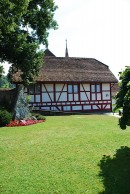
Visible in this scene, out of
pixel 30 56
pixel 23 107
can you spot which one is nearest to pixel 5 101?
pixel 23 107

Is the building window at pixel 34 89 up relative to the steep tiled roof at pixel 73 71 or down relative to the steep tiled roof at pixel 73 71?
down

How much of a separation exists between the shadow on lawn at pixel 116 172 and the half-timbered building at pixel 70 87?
895 inches

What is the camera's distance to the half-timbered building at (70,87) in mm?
33906

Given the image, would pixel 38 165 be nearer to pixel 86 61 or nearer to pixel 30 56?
pixel 30 56

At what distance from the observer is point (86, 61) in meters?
39.5

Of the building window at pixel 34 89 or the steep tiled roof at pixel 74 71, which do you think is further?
the steep tiled roof at pixel 74 71

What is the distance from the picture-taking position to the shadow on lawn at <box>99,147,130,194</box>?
8.16 metres

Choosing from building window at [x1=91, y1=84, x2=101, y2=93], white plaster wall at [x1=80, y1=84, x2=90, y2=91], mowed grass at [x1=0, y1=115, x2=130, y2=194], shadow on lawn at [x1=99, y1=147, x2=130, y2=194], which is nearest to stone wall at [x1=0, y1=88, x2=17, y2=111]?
mowed grass at [x1=0, y1=115, x2=130, y2=194]

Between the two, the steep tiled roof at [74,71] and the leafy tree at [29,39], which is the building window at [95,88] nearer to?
the steep tiled roof at [74,71]

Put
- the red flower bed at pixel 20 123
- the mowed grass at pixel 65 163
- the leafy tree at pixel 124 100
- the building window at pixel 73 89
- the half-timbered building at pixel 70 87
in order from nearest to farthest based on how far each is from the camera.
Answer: the mowed grass at pixel 65 163, the leafy tree at pixel 124 100, the red flower bed at pixel 20 123, the half-timbered building at pixel 70 87, the building window at pixel 73 89

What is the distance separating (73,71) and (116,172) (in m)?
27.2

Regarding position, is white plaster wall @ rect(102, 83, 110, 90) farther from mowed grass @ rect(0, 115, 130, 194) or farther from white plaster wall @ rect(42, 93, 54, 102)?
mowed grass @ rect(0, 115, 130, 194)

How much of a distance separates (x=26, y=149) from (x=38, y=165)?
237 cm

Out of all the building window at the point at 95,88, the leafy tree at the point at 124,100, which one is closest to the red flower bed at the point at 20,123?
the leafy tree at the point at 124,100
